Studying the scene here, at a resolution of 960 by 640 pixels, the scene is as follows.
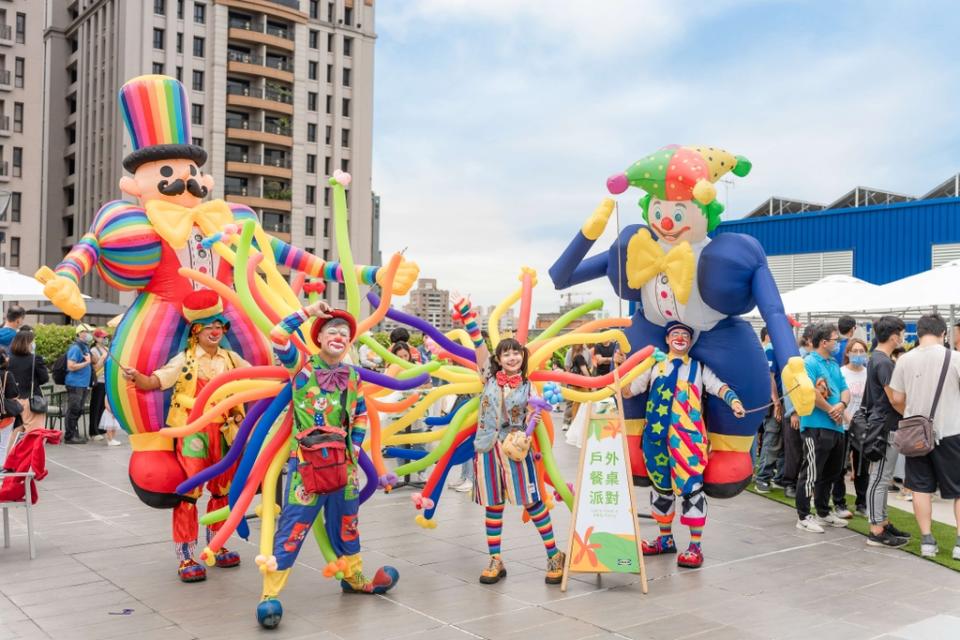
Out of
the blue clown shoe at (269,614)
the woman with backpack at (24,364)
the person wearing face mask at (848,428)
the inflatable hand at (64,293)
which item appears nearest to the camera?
the blue clown shoe at (269,614)

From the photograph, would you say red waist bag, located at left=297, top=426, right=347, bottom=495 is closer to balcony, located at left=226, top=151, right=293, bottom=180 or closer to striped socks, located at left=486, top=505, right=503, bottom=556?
striped socks, located at left=486, top=505, right=503, bottom=556

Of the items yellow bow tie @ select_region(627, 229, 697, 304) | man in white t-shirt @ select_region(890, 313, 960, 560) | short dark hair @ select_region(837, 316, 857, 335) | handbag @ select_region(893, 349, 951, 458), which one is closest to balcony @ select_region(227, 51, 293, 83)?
short dark hair @ select_region(837, 316, 857, 335)

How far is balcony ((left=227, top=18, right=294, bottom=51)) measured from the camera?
156 ft

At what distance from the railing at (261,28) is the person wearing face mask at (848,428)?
4516cm

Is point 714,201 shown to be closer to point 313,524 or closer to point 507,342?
point 507,342

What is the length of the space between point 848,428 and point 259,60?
45.5 m

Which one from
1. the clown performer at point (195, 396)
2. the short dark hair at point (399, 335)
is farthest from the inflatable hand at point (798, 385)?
the short dark hair at point (399, 335)

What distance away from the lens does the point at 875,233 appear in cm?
1909

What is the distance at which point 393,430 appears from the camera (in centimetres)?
605

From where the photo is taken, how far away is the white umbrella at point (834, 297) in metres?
11.6

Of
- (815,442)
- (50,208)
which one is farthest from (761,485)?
(50,208)

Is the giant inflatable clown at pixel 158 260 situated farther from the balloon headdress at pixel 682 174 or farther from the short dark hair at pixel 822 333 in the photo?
the short dark hair at pixel 822 333

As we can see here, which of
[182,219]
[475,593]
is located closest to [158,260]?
[182,219]

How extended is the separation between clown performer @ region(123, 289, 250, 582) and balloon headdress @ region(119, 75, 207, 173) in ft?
3.51
